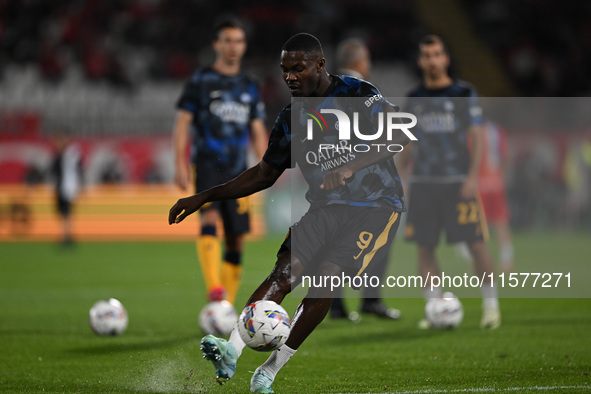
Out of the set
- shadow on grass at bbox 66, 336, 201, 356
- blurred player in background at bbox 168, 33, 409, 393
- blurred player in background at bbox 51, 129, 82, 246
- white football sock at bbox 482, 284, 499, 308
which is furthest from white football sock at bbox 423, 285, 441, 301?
blurred player in background at bbox 51, 129, 82, 246

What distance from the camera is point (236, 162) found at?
7.96 m

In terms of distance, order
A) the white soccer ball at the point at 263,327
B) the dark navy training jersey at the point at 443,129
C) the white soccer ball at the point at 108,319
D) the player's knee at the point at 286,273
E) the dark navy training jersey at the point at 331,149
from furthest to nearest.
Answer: the dark navy training jersey at the point at 443,129
the white soccer ball at the point at 108,319
the dark navy training jersey at the point at 331,149
the player's knee at the point at 286,273
the white soccer ball at the point at 263,327

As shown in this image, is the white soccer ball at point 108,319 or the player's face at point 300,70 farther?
the white soccer ball at point 108,319

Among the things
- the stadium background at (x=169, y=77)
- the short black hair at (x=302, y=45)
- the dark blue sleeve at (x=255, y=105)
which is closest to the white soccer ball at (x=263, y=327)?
the short black hair at (x=302, y=45)

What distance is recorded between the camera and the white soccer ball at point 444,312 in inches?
292

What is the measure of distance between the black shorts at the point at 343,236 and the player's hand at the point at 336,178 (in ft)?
1.27

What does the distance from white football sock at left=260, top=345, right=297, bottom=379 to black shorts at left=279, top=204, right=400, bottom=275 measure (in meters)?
0.46

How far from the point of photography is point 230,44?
311 inches

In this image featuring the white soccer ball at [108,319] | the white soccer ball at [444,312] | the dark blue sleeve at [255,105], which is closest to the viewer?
the white soccer ball at [108,319]

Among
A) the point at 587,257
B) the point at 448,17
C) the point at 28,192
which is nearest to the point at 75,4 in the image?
the point at 28,192

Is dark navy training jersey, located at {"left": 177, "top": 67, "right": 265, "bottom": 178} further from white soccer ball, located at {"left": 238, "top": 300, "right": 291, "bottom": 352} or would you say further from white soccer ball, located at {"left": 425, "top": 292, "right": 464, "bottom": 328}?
white soccer ball, located at {"left": 238, "top": 300, "right": 291, "bottom": 352}

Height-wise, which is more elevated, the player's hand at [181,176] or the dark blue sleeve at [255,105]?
the dark blue sleeve at [255,105]

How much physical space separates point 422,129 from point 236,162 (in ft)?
5.47

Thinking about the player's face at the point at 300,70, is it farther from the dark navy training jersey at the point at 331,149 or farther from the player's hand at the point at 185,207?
the player's hand at the point at 185,207
